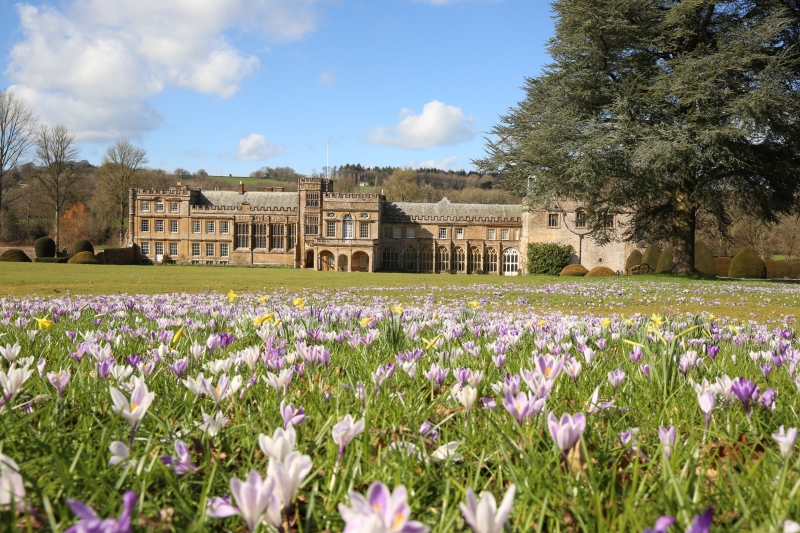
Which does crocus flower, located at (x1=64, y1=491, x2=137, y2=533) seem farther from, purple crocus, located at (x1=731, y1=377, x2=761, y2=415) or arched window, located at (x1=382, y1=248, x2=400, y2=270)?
arched window, located at (x1=382, y1=248, x2=400, y2=270)

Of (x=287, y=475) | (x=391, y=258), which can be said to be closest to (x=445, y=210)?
(x=391, y=258)

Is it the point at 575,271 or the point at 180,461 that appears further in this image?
the point at 575,271

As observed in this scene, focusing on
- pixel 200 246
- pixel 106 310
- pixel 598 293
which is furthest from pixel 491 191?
pixel 106 310

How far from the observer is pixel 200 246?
177 feet

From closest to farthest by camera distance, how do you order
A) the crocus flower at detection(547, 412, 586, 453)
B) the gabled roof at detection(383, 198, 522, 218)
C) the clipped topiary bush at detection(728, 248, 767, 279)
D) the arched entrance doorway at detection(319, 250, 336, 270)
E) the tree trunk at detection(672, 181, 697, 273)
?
1. the crocus flower at detection(547, 412, 586, 453)
2. the tree trunk at detection(672, 181, 697, 273)
3. the clipped topiary bush at detection(728, 248, 767, 279)
4. the arched entrance doorway at detection(319, 250, 336, 270)
5. the gabled roof at detection(383, 198, 522, 218)

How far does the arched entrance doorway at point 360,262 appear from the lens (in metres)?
47.2

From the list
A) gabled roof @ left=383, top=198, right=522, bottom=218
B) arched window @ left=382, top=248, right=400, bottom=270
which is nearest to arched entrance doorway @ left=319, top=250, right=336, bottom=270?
arched window @ left=382, top=248, right=400, bottom=270

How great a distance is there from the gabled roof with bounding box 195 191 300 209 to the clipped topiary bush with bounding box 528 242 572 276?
24.7 meters

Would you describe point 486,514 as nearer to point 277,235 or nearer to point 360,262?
point 360,262

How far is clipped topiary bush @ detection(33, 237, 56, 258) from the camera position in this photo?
137 ft

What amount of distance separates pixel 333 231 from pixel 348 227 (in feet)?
5.00

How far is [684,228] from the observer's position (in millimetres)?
20234

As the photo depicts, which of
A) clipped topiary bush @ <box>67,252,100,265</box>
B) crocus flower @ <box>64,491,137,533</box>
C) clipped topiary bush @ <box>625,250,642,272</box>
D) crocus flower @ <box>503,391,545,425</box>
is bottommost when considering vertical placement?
crocus flower @ <box>503,391,545,425</box>

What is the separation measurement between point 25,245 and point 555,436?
2890 inches
